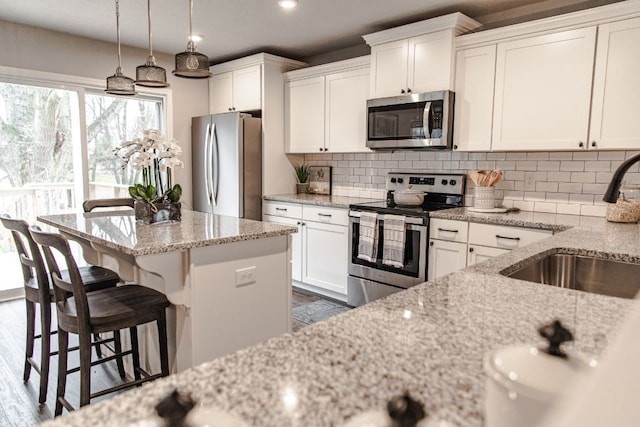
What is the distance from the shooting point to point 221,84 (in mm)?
4941

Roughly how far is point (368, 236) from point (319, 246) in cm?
69

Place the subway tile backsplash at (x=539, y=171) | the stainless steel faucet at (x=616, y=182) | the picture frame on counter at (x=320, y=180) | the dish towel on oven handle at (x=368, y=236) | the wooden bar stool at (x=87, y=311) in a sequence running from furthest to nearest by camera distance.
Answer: the picture frame on counter at (x=320, y=180), the dish towel on oven handle at (x=368, y=236), the subway tile backsplash at (x=539, y=171), the wooden bar stool at (x=87, y=311), the stainless steel faucet at (x=616, y=182)

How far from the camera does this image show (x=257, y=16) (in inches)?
140

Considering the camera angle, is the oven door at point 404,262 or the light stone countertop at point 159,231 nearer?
the light stone countertop at point 159,231

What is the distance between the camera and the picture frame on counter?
15.5 ft

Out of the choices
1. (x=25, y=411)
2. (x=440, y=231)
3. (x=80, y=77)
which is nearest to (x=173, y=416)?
(x=25, y=411)

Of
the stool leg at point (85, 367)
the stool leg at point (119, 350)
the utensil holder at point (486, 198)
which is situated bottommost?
the stool leg at point (119, 350)

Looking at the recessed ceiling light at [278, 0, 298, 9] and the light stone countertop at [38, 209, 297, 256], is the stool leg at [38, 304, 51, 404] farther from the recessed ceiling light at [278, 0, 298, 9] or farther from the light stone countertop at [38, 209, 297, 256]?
the recessed ceiling light at [278, 0, 298, 9]

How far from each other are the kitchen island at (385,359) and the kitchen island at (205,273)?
125cm

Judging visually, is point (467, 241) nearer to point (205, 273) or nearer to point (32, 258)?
point (205, 273)

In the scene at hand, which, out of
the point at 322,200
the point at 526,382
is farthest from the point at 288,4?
the point at 526,382

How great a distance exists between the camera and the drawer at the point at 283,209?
13.9ft

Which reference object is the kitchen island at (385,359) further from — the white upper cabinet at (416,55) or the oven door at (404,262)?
the white upper cabinet at (416,55)

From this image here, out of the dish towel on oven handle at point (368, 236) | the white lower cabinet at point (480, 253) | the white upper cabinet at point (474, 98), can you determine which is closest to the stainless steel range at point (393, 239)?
the dish towel on oven handle at point (368, 236)
